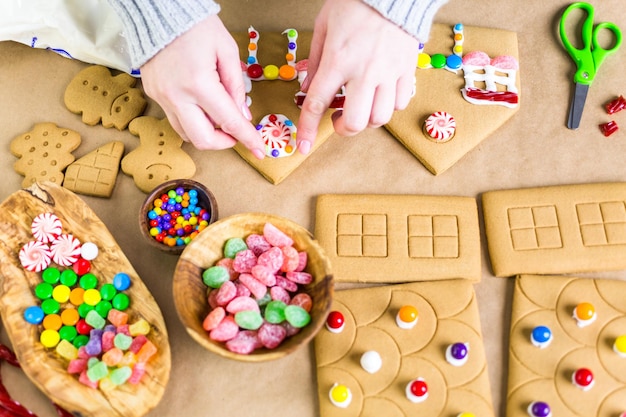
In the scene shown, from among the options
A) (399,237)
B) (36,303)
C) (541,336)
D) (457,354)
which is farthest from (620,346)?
(36,303)

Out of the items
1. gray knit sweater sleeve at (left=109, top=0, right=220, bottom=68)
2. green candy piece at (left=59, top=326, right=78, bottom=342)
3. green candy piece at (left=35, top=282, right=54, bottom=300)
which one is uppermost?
gray knit sweater sleeve at (left=109, top=0, right=220, bottom=68)

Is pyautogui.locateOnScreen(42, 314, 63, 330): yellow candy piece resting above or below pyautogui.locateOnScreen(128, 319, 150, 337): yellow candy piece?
below

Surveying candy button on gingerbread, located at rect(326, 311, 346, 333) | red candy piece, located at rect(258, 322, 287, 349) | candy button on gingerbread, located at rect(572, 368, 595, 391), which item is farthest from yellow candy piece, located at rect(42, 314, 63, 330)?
candy button on gingerbread, located at rect(572, 368, 595, 391)

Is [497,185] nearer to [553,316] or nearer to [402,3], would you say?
[553,316]

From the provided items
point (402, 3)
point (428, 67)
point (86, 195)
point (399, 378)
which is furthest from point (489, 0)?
point (86, 195)

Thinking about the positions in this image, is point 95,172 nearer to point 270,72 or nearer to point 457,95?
point 270,72

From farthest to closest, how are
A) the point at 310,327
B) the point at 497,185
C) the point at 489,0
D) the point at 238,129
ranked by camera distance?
the point at 489,0 < the point at 497,185 < the point at 238,129 < the point at 310,327

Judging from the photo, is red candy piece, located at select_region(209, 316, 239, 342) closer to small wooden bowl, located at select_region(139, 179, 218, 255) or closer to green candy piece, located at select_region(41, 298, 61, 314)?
small wooden bowl, located at select_region(139, 179, 218, 255)

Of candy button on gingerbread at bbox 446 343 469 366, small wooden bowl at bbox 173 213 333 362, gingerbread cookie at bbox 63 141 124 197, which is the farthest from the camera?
gingerbread cookie at bbox 63 141 124 197

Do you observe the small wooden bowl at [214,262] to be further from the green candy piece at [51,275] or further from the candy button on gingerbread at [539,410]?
the candy button on gingerbread at [539,410]

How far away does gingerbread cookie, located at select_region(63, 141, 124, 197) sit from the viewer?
1.11 meters

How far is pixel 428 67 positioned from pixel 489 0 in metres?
0.27

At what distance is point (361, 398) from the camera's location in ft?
3.13

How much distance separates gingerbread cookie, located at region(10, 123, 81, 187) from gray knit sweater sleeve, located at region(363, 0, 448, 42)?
0.68 meters
